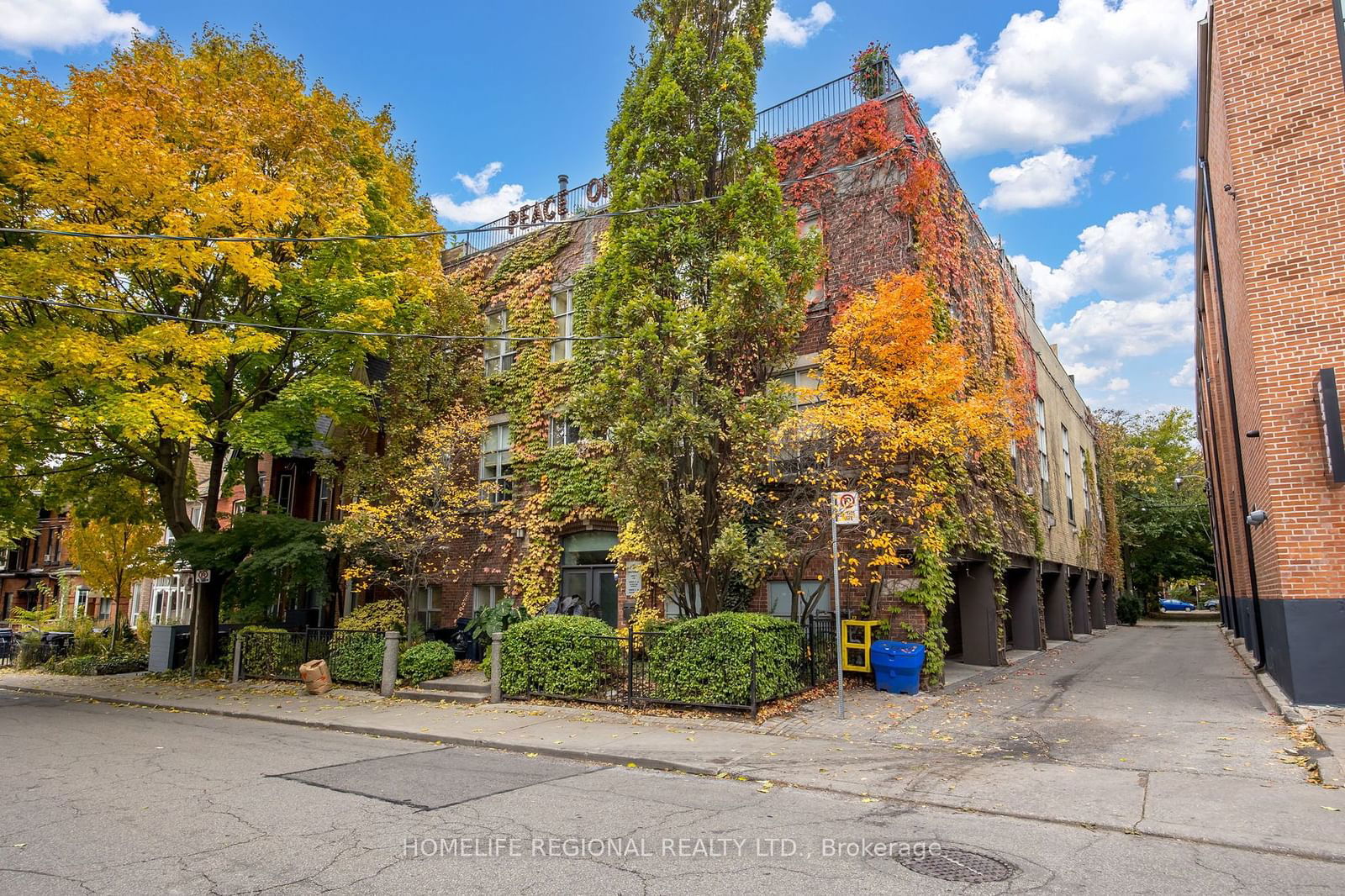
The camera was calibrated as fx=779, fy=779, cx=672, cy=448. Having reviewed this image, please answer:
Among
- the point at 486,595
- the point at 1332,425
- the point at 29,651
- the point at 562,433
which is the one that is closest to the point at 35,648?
the point at 29,651

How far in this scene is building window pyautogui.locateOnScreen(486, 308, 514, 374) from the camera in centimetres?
2011

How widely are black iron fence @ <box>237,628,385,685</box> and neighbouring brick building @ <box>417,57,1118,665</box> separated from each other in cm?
385

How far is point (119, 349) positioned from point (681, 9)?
11.2 meters

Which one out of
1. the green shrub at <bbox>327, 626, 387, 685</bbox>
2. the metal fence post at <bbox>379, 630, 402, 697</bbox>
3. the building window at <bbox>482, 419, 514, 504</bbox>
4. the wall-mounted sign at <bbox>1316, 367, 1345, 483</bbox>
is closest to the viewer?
the wall-mounted sign at <bbox>1316, 367, 1345, 483</bbox>

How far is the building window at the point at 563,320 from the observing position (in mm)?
18969

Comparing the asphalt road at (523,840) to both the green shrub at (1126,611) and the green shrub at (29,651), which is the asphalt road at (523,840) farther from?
the green shrub at (1126,611)

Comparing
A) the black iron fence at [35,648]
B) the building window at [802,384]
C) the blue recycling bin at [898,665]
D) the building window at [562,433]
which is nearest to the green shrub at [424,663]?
the building window at [562,433]

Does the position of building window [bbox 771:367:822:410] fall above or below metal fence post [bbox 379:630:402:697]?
above

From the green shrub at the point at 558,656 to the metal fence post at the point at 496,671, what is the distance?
10 cm

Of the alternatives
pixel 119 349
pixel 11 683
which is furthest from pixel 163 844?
pixel 11 683

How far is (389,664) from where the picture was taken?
13.7 metres

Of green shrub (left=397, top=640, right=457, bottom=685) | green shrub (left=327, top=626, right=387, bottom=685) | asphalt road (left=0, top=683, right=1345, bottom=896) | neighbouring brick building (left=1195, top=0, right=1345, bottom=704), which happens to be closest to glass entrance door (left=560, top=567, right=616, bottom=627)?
green shrub (left=397, top=640, right=457, bottom=685)

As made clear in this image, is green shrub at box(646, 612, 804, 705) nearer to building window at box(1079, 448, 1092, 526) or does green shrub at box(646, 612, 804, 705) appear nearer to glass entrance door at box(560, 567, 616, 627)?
glass entrance door at box(560, 567, 616, 627)

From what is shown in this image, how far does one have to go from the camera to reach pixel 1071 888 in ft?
14.5
